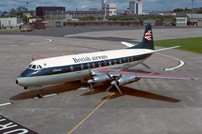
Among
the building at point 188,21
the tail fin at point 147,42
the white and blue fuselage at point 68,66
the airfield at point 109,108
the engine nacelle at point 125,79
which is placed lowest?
the airfield at point 109,108

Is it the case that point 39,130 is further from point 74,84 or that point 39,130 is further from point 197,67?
point 197,67

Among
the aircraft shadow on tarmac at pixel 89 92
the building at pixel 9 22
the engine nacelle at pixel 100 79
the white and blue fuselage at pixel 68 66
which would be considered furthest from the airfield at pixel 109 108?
the building at pixel 9 22

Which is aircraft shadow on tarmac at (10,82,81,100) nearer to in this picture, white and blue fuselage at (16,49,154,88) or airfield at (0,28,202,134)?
airfield at (0,28,202,134)

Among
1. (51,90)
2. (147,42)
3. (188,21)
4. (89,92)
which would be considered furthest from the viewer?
(188,21)

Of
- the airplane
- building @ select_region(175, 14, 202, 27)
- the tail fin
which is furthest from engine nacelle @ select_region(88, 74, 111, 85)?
building @ select_region(175, 14, 202, 27)

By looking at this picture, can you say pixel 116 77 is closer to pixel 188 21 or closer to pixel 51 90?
pixel 51 90

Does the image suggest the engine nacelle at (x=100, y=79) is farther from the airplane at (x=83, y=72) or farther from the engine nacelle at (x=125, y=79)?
the engine nacelle at (x=125, y=79)

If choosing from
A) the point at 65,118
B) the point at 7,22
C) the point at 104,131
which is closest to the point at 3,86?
the point at 65,118

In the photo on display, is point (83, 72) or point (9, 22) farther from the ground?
point (9, 22)

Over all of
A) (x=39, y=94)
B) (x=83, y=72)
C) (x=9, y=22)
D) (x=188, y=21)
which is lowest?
(x=39, y=94)

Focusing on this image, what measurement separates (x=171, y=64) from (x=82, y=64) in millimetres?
19707

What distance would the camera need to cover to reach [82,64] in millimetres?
25578

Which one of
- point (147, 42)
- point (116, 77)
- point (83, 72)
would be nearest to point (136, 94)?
point (116, 77)

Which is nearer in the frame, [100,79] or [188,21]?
[100,79]
